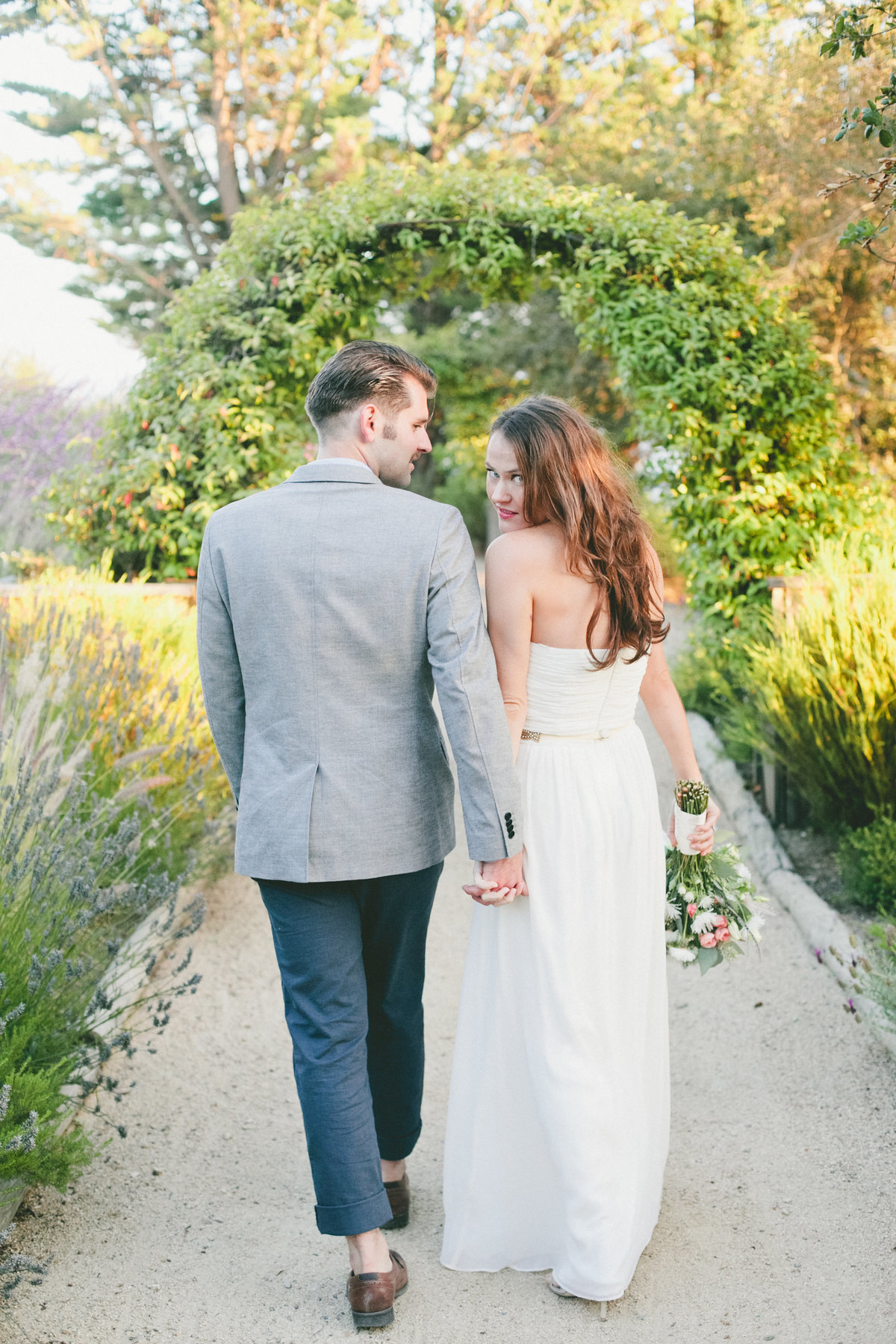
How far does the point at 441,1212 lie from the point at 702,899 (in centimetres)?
104

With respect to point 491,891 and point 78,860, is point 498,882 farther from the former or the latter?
point 78,860

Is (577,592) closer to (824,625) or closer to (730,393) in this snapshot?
(824,625)

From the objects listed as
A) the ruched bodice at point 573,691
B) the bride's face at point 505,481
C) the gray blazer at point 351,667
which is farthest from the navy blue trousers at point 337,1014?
the bride's face at point 505,481

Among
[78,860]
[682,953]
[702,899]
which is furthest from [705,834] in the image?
[78,860]

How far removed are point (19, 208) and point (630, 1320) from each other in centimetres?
1735

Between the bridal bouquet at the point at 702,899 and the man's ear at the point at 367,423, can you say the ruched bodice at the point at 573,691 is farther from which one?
the man's ear at the point at 367,423

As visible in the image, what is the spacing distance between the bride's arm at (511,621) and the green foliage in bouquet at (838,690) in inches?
93.4

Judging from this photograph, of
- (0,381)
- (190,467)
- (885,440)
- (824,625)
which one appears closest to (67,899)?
(824,625)

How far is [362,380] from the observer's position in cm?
220

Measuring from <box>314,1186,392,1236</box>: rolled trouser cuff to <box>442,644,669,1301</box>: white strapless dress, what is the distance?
247 mm

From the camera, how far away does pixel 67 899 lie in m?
2.85

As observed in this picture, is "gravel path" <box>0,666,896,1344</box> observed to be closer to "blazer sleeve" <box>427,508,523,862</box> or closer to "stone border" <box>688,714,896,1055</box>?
"stone border" <box>688,714,896,1055</box>

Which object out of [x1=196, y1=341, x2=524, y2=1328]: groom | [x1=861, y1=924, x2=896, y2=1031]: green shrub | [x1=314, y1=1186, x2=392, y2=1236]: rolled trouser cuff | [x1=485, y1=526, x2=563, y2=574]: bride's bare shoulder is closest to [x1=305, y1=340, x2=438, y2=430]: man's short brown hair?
[x1=196, y1=341, x2=524, y2=1328]: groom

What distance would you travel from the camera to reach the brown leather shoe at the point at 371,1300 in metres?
2.21
